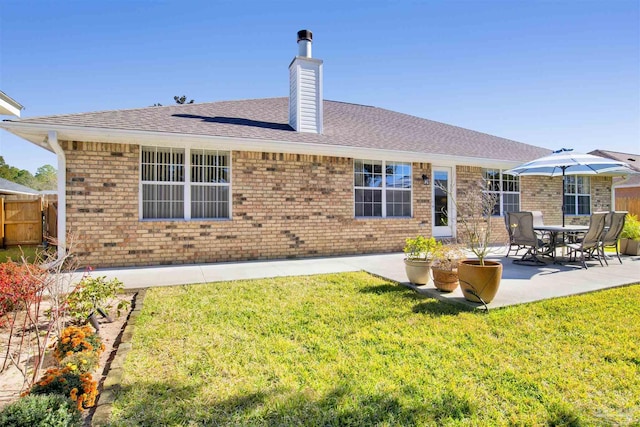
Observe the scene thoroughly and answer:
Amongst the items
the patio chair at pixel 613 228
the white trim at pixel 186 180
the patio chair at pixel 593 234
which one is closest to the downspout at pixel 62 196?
the white trim at pixel 186 180

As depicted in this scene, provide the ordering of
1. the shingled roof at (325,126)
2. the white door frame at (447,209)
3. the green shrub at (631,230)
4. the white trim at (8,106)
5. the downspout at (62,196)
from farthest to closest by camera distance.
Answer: the white door frame at (447,209), the green shrub at (631,230), the shingled roof at (325,126), the downspout at (62,196), the white trim at (8,106)

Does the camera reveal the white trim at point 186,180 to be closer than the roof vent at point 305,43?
Yes

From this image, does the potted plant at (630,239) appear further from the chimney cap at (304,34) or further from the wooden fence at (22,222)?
the wooden fence at (22,222)

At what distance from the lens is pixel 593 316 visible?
4.32m

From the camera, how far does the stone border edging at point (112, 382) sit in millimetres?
2275

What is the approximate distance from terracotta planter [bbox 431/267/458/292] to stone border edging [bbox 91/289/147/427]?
173 inches

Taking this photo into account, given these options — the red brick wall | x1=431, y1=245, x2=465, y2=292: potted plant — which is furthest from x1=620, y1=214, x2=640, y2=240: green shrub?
x1=431, y1=245, x2=465, y2=292: potted plant

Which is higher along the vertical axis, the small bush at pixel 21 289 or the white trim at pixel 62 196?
the white trim at pixel 62 196

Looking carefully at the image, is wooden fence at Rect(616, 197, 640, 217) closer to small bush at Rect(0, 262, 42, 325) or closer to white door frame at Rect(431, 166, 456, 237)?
white door frame at Rect(431, 166, 456, 237)

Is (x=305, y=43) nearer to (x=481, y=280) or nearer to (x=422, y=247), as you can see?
(x=422, y=247)

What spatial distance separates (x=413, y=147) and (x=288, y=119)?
4267 millimetres

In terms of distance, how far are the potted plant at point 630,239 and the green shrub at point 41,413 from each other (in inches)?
498

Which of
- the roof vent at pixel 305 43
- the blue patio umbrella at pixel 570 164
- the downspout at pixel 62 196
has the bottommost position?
the downspout at pixel 62 196

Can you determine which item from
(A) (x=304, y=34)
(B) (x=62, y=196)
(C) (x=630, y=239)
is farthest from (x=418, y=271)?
(A) (x=304, y=34)
